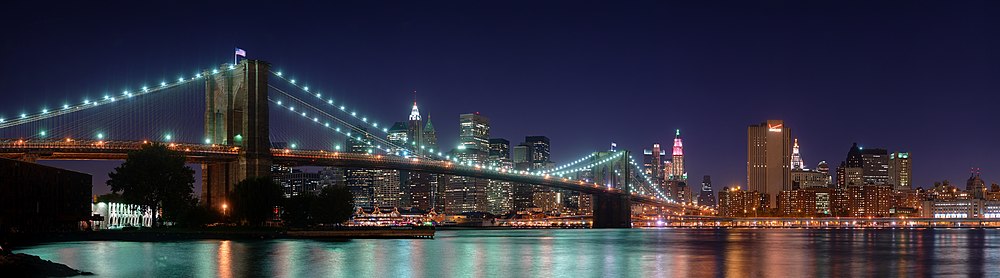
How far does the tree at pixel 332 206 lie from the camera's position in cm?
7825

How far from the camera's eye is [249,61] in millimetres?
78750

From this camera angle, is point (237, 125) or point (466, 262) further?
point (237, 125)

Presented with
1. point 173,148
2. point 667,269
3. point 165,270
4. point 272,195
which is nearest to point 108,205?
point 173,148

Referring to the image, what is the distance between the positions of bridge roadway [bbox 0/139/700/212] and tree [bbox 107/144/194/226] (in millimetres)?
1704

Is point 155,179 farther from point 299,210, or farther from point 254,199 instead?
point 299,210

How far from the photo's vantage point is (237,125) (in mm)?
79562

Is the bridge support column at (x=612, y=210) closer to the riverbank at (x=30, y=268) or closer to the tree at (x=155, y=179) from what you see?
the tree at (x=155, y=179)

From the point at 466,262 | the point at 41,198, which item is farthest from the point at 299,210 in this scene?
the point at 466,262

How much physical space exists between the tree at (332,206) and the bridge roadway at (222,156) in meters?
5.48

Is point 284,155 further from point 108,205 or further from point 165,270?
point 165,270

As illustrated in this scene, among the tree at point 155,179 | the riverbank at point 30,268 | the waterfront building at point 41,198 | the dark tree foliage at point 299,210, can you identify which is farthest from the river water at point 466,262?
the dark tree foliage at point 299,210

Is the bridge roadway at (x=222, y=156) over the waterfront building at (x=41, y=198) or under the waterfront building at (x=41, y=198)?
over

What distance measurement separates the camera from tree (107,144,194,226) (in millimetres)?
69750

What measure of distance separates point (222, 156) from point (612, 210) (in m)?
76.7
